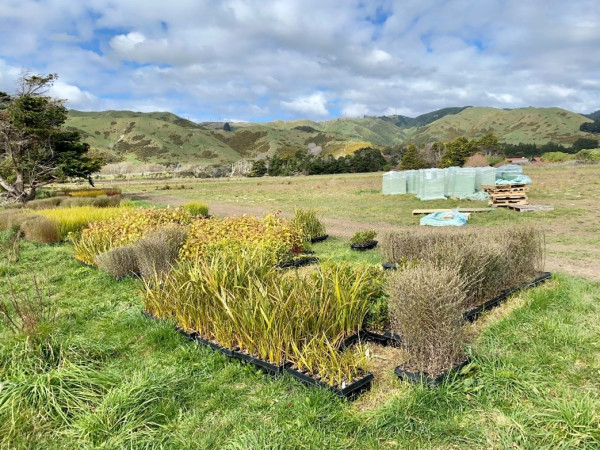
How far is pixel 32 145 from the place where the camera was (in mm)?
22375

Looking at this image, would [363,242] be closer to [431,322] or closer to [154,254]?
[154,254]

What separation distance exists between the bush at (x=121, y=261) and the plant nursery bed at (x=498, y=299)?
18.8 ft

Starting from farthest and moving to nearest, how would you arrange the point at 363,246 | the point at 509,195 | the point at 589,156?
1. the point at 589,156
2. the point at 509,195
3. the point at 363,246

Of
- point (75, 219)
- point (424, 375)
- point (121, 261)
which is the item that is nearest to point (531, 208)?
point (424, 375)

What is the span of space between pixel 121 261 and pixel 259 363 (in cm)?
473

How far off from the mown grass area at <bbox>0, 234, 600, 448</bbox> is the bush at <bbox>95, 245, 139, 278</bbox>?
3.18 m

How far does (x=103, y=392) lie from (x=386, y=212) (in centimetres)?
1481

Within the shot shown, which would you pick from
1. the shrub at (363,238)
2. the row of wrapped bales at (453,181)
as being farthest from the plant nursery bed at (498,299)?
the row of wrapped bales at (453,181)

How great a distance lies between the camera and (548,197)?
19.0 m

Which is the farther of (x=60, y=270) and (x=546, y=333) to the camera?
(x=60, y=270)

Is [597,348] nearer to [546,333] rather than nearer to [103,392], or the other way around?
[546,333]

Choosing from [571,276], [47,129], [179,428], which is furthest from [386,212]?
[47,129]

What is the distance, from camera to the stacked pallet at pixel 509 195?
16000 millimetres

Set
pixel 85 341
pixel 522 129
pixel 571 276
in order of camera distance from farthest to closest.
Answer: pixel 522 129 < pixel 571 276 < pixel 85 341
